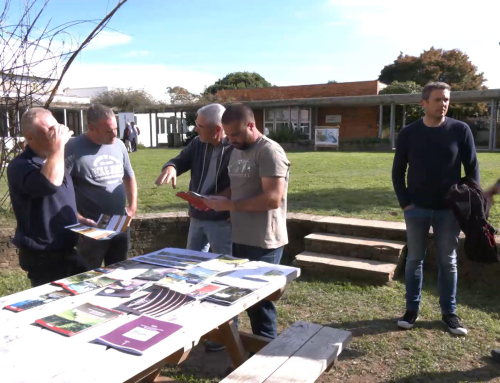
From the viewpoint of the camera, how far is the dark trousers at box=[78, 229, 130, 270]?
11.0 ft

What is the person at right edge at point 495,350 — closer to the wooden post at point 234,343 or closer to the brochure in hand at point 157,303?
the wooden post at point 234,343

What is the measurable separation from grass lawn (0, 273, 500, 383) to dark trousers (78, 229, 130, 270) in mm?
967

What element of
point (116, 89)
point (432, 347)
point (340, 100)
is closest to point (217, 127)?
point (432, 347)

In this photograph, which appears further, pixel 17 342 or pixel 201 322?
pixel 201 322

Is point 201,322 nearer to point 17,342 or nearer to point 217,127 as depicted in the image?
point 17,342

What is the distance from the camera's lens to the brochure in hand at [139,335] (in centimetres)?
169

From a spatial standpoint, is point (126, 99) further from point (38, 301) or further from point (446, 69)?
point (38, 301)

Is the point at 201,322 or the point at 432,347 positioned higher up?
the point at 201,322

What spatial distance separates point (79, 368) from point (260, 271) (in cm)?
130

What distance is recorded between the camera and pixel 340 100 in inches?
936

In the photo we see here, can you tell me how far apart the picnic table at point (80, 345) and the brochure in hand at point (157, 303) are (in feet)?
0.16

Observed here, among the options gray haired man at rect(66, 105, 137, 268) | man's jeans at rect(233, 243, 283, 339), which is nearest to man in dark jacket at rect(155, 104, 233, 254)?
man's jeans at rect(233, 243, 283, 339)

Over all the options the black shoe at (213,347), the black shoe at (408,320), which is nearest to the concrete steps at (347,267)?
the black shoe at (408,320)

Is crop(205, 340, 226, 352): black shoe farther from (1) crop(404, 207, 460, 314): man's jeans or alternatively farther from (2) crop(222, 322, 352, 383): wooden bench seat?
(1) crop(404, 207, 460, 314): man's jeans
